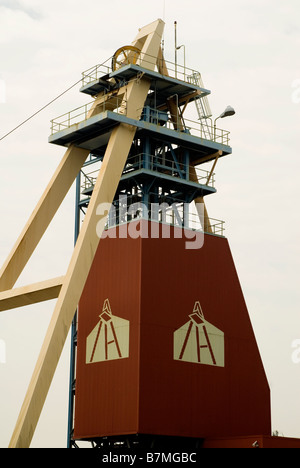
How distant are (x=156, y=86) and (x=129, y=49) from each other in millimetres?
2187

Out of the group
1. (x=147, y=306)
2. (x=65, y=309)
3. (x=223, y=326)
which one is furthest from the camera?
(x=223, y=326)

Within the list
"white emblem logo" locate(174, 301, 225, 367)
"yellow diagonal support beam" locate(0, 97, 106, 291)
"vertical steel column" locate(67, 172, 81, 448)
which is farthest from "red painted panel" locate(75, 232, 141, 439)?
"yellow diagonal support beam" locate(0, 97, 106, 291)

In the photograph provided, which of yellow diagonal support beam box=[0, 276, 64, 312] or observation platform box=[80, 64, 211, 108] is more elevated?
observation platform box=[80, 64, 211, 108]

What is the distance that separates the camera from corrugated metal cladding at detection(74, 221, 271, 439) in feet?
127

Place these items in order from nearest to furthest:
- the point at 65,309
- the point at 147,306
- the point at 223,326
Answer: the point at 65,309, the point at 147,306, the point at 223,326

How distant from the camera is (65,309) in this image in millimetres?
35531

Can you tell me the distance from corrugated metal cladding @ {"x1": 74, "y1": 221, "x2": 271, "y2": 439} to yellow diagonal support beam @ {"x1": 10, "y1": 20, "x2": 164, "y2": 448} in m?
3.18

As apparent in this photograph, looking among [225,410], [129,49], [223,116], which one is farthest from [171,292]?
[129,49]

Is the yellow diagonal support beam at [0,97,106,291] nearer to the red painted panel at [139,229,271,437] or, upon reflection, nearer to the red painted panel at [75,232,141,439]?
the red painted panel at [75,232,141,439]

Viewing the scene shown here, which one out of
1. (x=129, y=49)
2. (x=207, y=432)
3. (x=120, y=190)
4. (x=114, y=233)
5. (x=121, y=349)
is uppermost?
(x=129, y=49)

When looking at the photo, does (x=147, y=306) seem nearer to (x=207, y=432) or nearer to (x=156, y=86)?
(x=207, y=432)

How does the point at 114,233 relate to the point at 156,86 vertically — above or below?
below

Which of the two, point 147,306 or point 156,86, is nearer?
point 147,306

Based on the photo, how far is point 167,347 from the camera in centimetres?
3956
